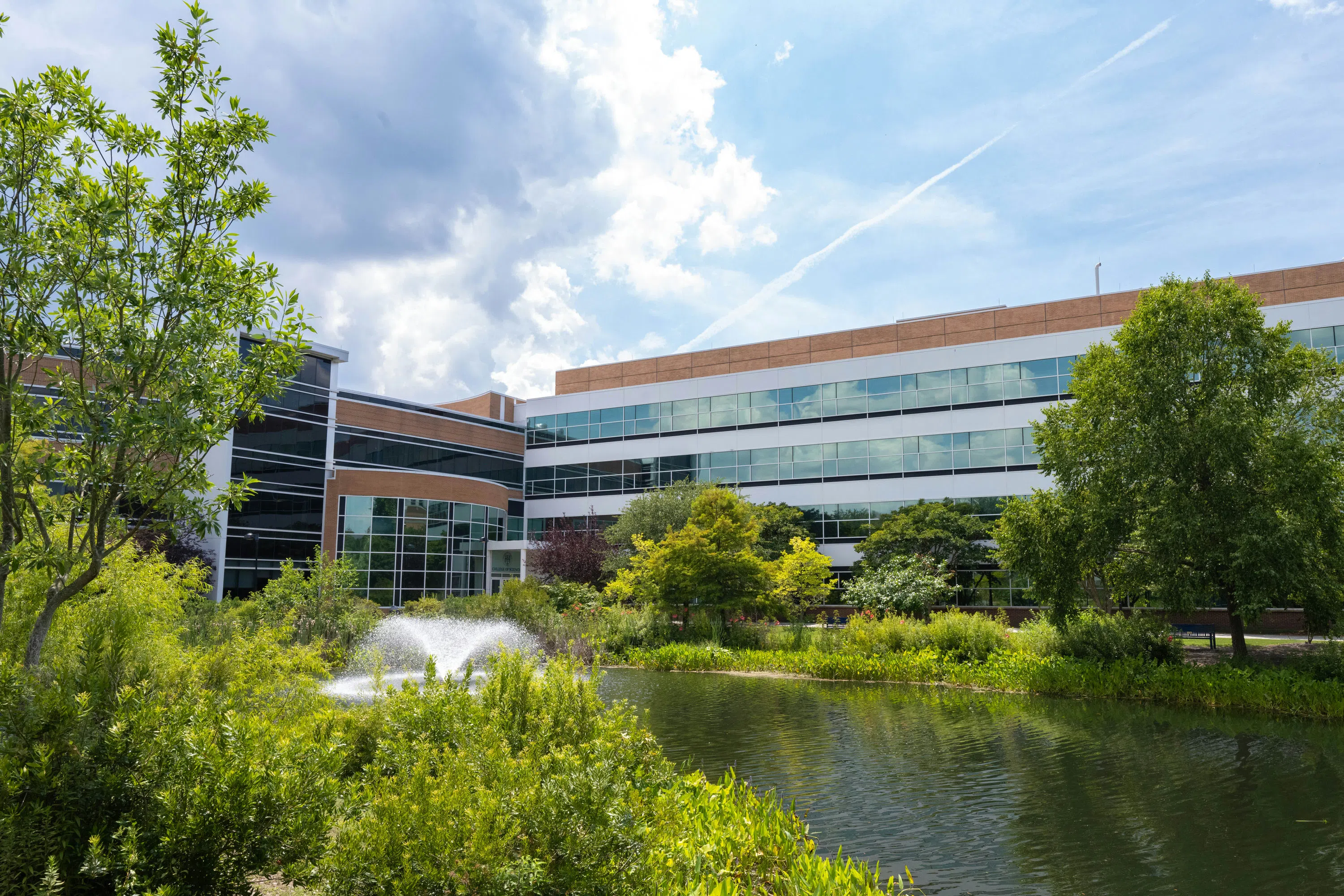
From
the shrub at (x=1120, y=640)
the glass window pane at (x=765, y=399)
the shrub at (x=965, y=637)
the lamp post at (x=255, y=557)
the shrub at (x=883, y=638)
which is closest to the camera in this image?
the shrub at (x=1120, y=640)

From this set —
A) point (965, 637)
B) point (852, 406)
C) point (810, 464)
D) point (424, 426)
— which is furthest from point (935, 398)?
point (424, 426)

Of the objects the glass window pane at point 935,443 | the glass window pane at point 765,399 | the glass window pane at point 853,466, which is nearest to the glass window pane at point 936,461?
the glass window pane at point 935,443

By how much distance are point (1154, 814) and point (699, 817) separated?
5.47 meters

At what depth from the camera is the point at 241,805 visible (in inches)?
186

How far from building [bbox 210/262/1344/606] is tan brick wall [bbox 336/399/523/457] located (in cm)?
12

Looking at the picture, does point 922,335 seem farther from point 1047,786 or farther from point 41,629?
point 41,629

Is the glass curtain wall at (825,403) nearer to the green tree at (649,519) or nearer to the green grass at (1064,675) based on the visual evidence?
the green tree at (649,519)

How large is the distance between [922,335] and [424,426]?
95.1 ft

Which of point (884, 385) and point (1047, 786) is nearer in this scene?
point (1047, 786)

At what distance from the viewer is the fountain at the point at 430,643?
22.1 meters

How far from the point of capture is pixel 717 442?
47.4 metres

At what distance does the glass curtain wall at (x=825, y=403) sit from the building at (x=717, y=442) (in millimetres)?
89

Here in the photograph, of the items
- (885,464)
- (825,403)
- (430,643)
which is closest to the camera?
(430,643)

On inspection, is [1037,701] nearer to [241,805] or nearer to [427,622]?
[241,805]
